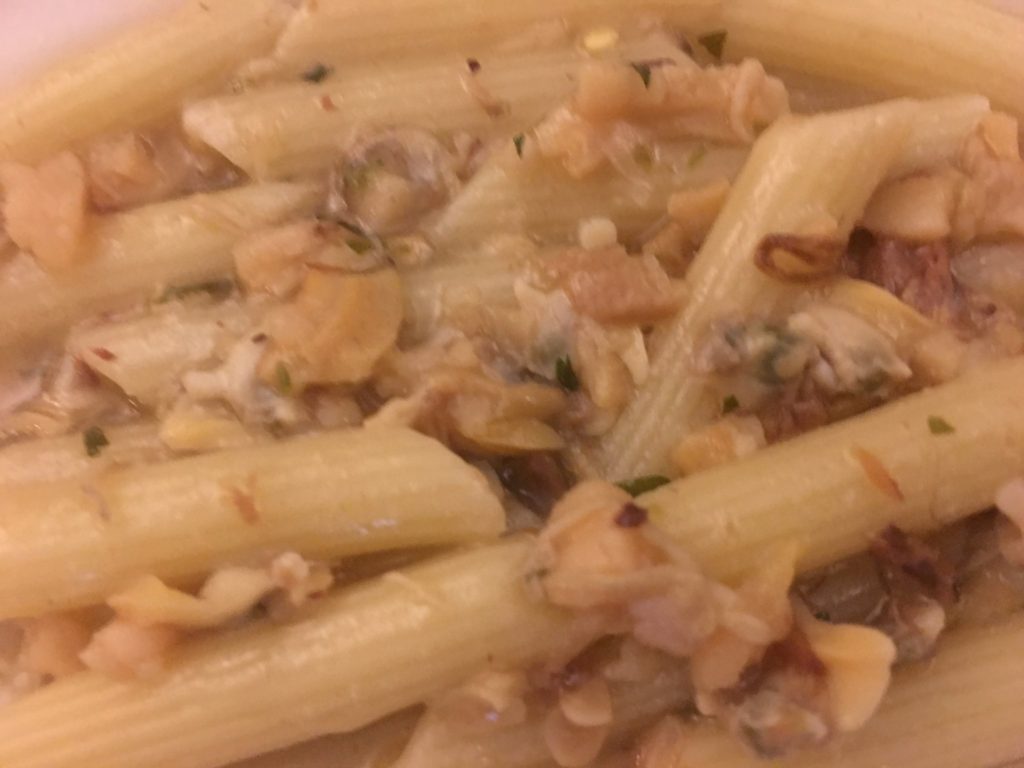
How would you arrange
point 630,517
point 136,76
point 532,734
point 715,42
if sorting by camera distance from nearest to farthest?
1. point 630,517
2. point 532,734
3. point 136,76
4. point 715,42

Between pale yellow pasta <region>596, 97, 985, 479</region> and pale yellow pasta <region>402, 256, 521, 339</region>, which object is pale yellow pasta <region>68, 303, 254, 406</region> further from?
pale yellow pasta <region>596, 97, 985, 479</region>

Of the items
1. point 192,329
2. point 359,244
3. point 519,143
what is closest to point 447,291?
point 359,244

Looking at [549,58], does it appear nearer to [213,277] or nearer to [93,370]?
[213,277]

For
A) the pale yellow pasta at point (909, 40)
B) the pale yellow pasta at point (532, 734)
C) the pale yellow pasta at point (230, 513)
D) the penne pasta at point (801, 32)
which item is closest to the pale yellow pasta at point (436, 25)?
the penne pasta at point (801, 32)

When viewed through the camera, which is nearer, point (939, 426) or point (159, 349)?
point (939, 426)

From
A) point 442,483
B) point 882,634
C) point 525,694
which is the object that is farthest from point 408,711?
point 882,634

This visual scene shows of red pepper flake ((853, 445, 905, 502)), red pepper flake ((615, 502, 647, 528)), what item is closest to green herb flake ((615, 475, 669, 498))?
red pepper flake ((615, 502, 647, 528))

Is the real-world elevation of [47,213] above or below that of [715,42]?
below

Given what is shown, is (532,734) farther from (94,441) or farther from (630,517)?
(94,441)
